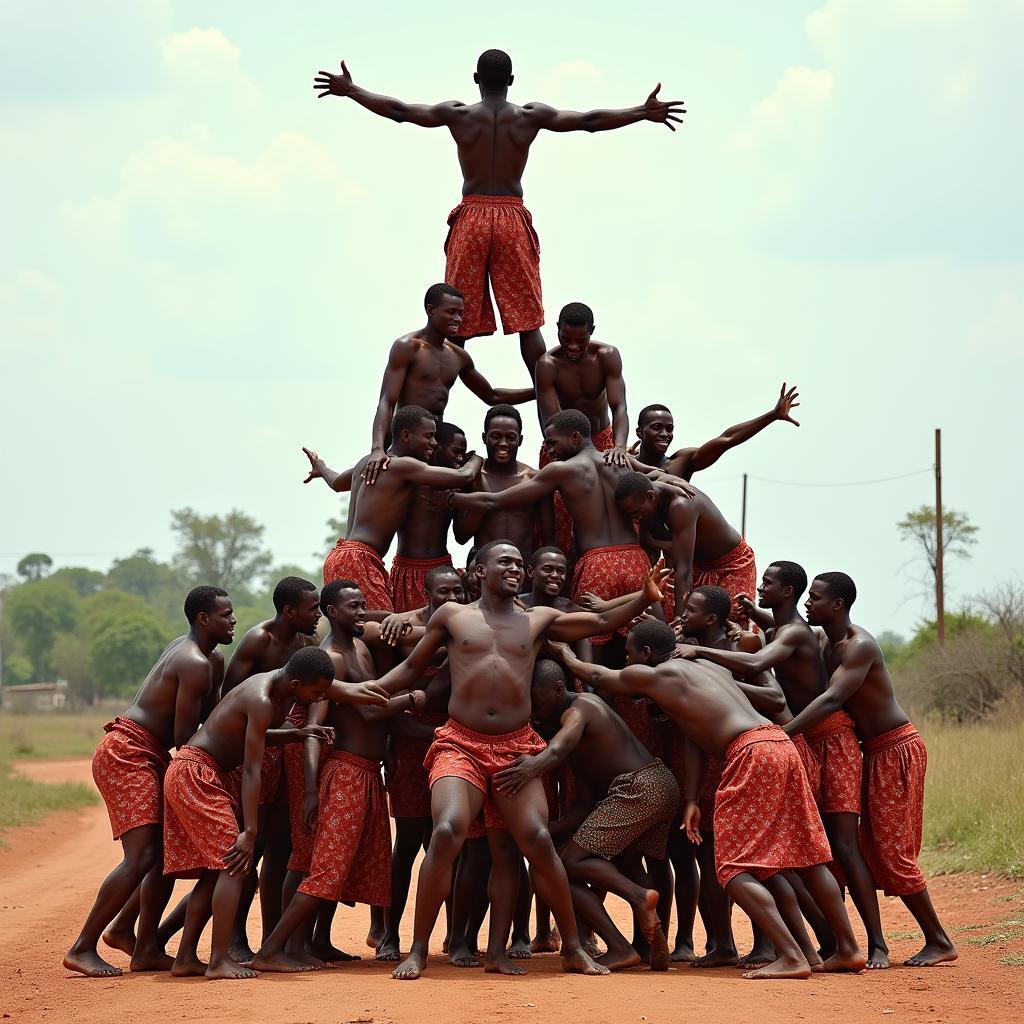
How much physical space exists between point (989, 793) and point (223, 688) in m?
9.34

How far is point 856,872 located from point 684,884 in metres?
1.13

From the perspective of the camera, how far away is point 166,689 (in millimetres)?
9141

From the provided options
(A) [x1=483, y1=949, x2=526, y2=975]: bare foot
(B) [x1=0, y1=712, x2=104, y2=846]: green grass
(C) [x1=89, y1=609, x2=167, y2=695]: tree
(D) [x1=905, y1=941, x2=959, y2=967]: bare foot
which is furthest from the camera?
(C) [x1=89, y1=609, x2=167, y2=695]: tree

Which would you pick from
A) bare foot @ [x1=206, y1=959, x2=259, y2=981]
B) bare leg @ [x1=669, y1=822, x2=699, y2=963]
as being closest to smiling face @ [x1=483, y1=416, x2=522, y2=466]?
bare leg @ [x1=669, y1=822, x2=699, y2=963]

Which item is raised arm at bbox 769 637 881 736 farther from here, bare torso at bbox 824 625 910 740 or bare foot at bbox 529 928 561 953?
bare foot at bbox 529 928 561 953

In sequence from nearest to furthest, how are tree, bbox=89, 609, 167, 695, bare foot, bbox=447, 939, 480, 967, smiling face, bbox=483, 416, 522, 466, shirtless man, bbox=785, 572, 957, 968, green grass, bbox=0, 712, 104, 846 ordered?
bare foot, bbox=447, 939, 480, 967
shirtless man, bbox=785, 572, 957, 968
smiling face, bbox=483, 416, 522, 466
green grass, bbox=0, 712, 104, 846
tree, bbox=89, 609, 167, 695

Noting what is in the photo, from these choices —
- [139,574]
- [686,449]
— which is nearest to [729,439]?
[686,449]

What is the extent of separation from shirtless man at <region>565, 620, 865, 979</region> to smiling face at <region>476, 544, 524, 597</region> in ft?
2.31

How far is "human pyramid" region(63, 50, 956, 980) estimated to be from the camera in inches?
336

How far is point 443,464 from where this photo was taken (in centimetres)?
1046

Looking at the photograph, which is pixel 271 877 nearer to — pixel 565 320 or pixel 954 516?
pixel 565 320

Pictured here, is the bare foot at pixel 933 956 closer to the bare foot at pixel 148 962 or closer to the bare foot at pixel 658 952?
the bare foot at pixel 658 952

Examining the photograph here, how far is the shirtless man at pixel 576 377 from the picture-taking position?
10609mm

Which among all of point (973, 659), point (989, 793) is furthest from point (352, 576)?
point (973, 659)
